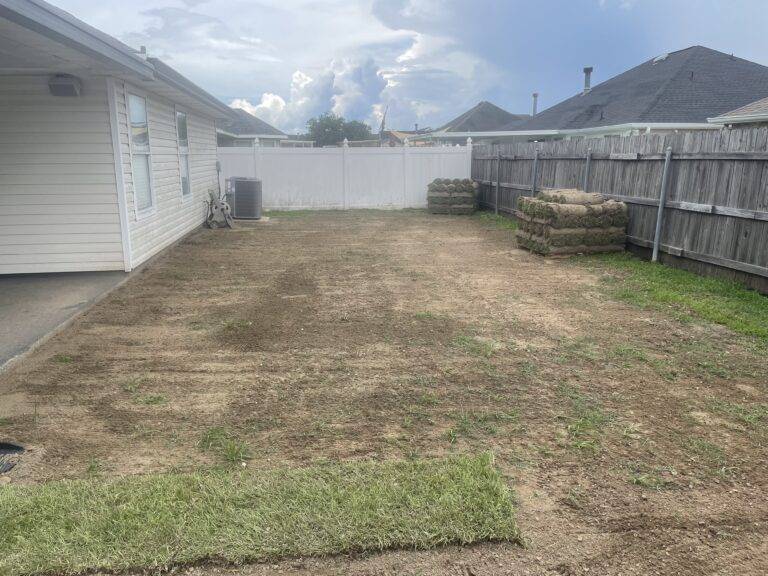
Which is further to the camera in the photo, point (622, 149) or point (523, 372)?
point (622, 149)

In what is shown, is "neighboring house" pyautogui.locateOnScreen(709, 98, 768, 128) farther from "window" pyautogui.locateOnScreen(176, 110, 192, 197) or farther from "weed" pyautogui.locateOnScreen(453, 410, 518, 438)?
"window" pyautogui.locateOnScreen(176, 110, 192, 197)

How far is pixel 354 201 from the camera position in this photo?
17.6 metres

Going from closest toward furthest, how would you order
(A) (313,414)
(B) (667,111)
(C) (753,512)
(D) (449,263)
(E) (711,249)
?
(C) (753,512) < (A) (313,414) < (E) (711,249) < (D) (449,263) < (B) (667,111)

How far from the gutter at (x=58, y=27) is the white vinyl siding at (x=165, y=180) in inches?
61.9

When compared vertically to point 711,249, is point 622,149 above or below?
above

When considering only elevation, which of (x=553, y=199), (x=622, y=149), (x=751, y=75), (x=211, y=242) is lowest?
(x=211, y=242)

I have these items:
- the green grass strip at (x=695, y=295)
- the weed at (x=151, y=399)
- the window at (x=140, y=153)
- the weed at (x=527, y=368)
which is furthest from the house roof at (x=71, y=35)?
the green grass strip at (x=695, y=295)

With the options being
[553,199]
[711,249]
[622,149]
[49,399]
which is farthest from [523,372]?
[622,149]

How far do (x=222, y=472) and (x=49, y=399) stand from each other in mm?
1741

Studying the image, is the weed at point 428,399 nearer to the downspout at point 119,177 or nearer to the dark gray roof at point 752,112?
the downspout at point 119,177

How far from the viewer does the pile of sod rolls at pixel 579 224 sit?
29.3 feet

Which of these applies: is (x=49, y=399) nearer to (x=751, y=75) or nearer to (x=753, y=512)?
(x=753, y=512)

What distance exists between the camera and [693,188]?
7.57m

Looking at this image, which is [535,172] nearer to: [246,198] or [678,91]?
[246,198]
